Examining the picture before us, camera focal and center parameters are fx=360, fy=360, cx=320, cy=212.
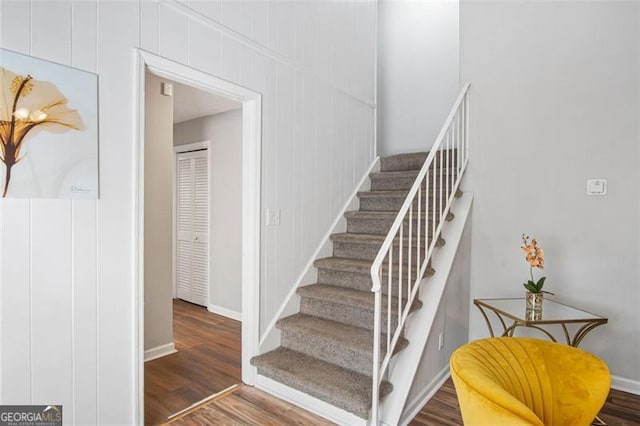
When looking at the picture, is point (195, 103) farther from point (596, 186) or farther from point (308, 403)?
point (596, 186)

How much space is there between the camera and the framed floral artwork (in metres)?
1.50

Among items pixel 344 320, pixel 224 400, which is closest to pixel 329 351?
pixel 344 320

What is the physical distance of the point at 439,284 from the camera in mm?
2535

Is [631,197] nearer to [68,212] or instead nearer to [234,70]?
[234,70]

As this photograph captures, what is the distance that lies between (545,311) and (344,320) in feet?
4.39

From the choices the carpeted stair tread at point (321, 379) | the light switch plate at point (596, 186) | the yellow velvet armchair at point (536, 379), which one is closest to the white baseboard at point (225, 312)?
the carpeted stair tread at point (321, 379)

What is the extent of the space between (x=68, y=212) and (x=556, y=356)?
2.29 metres

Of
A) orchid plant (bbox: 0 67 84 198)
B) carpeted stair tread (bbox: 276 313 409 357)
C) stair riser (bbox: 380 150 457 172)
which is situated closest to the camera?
orchid plant (bbox: 0 67 84 198)

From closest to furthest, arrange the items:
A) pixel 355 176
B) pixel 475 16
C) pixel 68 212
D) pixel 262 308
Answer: pixel 68 212
pixel 262 308
pixel 475 16
pixel 355 176

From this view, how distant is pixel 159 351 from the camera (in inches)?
123

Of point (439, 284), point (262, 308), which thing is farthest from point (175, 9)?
point (439, 284)

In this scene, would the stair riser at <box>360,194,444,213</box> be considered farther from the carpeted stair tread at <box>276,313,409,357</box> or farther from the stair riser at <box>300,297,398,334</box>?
the carpeted stair tread at <box>276,313,409,357</box>

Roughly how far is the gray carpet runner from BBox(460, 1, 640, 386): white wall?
25.4 inches

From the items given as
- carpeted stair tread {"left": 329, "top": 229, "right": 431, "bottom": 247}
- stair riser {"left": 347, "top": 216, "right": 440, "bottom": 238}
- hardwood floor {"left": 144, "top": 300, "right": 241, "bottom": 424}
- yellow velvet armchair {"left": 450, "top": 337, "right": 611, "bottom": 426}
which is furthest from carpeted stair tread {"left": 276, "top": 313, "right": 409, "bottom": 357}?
stair riser {"left": 347, "top": 216, "right": 440, "bottom": 238}
